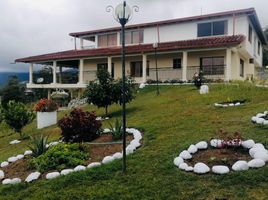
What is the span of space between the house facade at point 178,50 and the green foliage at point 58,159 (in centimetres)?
1501

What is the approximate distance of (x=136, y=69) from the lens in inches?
1147

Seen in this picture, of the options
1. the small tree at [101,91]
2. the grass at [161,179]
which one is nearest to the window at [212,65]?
the small tree at [101,91]

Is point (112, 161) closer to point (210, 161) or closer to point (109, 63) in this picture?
point (210, 161)

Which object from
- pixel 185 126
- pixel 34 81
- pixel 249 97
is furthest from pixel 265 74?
pixel 185 126

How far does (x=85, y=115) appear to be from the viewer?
9961 millimetres

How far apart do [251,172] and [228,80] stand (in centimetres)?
1752

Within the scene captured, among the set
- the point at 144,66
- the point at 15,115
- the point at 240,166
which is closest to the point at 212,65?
the point at 144,66

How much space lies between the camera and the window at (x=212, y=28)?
26039 mm

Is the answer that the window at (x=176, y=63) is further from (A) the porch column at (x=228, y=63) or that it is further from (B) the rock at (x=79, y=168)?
(B) the rock at (x=79, y=168)

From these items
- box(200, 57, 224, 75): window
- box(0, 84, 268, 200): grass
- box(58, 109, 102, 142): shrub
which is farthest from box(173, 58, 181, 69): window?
box(58, 109, 102, 142): shrub

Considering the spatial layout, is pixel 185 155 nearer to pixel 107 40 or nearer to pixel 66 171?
Answer: pixel 66 171

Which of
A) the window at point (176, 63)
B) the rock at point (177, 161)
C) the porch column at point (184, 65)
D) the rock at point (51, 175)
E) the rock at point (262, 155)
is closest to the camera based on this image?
the rock at point (262, 155)

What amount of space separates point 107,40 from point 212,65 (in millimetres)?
9814

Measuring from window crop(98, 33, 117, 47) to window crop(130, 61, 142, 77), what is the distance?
303cm
